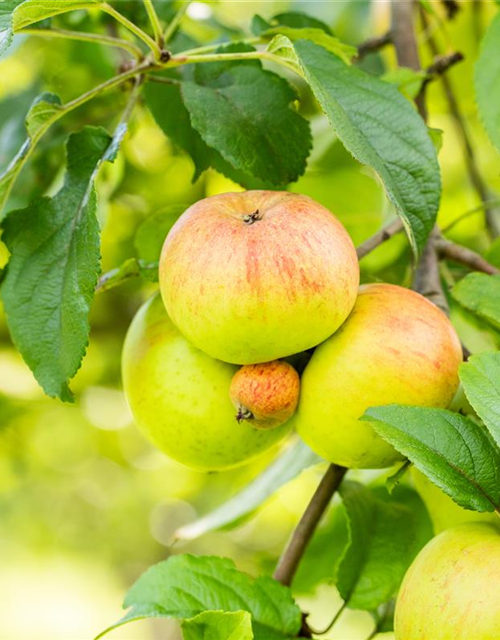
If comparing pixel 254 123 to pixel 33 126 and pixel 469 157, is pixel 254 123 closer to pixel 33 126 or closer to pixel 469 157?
pixel 33 126

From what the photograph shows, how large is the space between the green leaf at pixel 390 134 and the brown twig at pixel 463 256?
14cm

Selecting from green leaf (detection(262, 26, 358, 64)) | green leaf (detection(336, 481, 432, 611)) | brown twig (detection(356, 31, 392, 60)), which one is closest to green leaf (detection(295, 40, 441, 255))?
green leaf (detection(262, 26, 358, 64))

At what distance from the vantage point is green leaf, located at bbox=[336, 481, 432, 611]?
0.78 m

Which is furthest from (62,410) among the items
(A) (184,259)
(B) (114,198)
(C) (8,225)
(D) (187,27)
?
(A) (184,259)

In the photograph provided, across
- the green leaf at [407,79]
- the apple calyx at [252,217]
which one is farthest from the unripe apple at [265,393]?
the green leaf at [407,79]

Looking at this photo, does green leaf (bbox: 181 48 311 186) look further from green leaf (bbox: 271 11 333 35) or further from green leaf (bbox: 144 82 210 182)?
green leaf (bbox: 271 11 333 35)

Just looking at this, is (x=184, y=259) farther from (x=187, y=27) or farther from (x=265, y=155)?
(x=187, y=27)

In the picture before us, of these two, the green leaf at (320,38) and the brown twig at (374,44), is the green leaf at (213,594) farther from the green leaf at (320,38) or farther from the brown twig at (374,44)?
the brown twig at (374,44)

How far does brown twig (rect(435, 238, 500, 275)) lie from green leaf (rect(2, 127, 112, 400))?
1.05 ft

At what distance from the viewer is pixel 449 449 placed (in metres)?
0.60

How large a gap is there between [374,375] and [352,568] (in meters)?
0.24

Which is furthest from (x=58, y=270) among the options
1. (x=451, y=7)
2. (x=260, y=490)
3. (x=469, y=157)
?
(x=451, y=7)

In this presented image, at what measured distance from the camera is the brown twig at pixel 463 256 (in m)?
0.82

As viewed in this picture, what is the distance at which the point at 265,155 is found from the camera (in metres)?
0.76
